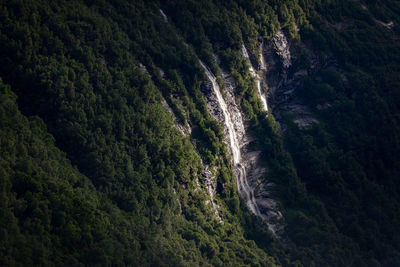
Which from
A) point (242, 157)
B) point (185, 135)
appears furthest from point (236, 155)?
point (185, 135)

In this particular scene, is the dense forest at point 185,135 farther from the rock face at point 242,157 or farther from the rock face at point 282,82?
the rock face at point 242,157

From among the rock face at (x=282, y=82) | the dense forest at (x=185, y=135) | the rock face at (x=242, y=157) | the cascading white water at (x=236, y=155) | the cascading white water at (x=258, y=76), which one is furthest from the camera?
the rock face at (x=282, y=82)

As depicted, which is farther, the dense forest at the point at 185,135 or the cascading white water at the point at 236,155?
the cascading white water at the point at 236,155

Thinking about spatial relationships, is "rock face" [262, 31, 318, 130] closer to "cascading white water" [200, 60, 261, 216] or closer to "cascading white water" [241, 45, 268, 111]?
"cascading white water" [241, 45, 268, 111]

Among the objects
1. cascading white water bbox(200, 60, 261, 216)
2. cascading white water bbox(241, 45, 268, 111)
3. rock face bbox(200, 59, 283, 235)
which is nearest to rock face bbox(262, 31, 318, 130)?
cascading white water bbox(241, 45, 268, 111)

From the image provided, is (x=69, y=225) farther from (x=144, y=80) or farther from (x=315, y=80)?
(x=315, y=80)

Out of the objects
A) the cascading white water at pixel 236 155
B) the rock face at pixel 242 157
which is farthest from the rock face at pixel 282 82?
the cascading white water at pixel 236 155

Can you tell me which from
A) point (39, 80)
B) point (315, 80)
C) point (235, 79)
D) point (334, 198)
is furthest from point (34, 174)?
point (315, 80)
